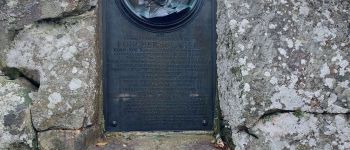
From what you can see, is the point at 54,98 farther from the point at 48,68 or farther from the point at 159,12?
the point at 159,12

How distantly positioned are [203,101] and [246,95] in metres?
0.42

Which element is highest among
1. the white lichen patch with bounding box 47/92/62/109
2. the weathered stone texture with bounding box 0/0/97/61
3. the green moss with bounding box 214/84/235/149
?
the weathered stone texture with bounding box 0/0/97/61

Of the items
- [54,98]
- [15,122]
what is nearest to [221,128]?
[54,98]

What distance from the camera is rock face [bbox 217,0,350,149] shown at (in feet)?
11.2

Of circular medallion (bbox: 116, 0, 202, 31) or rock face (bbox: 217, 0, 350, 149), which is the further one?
circular medallion (bbox: 116, 0, 202, 31)

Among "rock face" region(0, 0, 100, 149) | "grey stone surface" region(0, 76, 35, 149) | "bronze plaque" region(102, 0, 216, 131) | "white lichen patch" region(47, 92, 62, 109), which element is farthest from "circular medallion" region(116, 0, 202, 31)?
"grey stone surface" region(0, 76, 35, 149)

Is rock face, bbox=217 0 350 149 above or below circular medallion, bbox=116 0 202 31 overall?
below

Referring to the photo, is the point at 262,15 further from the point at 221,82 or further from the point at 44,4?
the point at 44,4

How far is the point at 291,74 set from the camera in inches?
135

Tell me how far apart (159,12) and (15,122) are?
1.16 meters

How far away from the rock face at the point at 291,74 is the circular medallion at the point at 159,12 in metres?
0.37

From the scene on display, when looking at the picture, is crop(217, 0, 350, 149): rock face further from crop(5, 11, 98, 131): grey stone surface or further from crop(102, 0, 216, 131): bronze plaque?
crop(5, 11, 98, 131): grey stone surface

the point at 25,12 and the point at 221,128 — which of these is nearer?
the point at 25,12

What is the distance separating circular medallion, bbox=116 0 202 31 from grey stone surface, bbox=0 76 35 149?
0.88 meters
